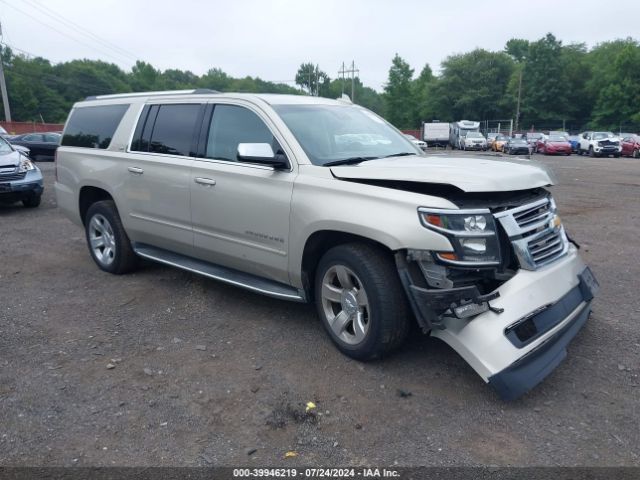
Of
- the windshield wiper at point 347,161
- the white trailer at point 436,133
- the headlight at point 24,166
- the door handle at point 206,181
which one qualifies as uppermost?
the white trailer at point 436,133

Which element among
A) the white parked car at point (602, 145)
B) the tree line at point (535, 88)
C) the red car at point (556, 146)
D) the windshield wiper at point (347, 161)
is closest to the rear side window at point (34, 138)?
the windshield wiper at point (347, 161)

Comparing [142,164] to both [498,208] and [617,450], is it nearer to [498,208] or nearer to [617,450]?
[498,208]

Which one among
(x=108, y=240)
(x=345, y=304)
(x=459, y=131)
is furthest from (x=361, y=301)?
(x=459, y=131)

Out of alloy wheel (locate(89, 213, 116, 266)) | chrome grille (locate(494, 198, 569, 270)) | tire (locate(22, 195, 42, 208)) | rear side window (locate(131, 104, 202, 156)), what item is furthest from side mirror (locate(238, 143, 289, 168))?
tire (locate(22, 195, 42, 208))

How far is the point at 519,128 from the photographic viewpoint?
71562mm

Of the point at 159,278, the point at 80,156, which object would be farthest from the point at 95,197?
the point at 159,278

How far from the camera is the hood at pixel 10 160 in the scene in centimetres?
1011

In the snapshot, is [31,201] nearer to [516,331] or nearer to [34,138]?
[516,331]

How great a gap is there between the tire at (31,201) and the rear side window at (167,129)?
256 inches

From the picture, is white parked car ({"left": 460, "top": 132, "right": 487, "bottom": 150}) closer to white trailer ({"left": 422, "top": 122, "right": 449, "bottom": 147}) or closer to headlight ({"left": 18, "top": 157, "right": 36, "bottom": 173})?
white trailer ({"left": 422, "top": 122, "right": 449, "bottom": 147})

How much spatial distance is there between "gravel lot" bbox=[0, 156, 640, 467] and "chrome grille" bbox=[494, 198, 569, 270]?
77 centimetres

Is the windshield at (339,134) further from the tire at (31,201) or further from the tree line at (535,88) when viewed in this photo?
the tree line at (535,88)

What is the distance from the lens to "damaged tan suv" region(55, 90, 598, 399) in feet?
10.7

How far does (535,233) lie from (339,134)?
1.80 metres
